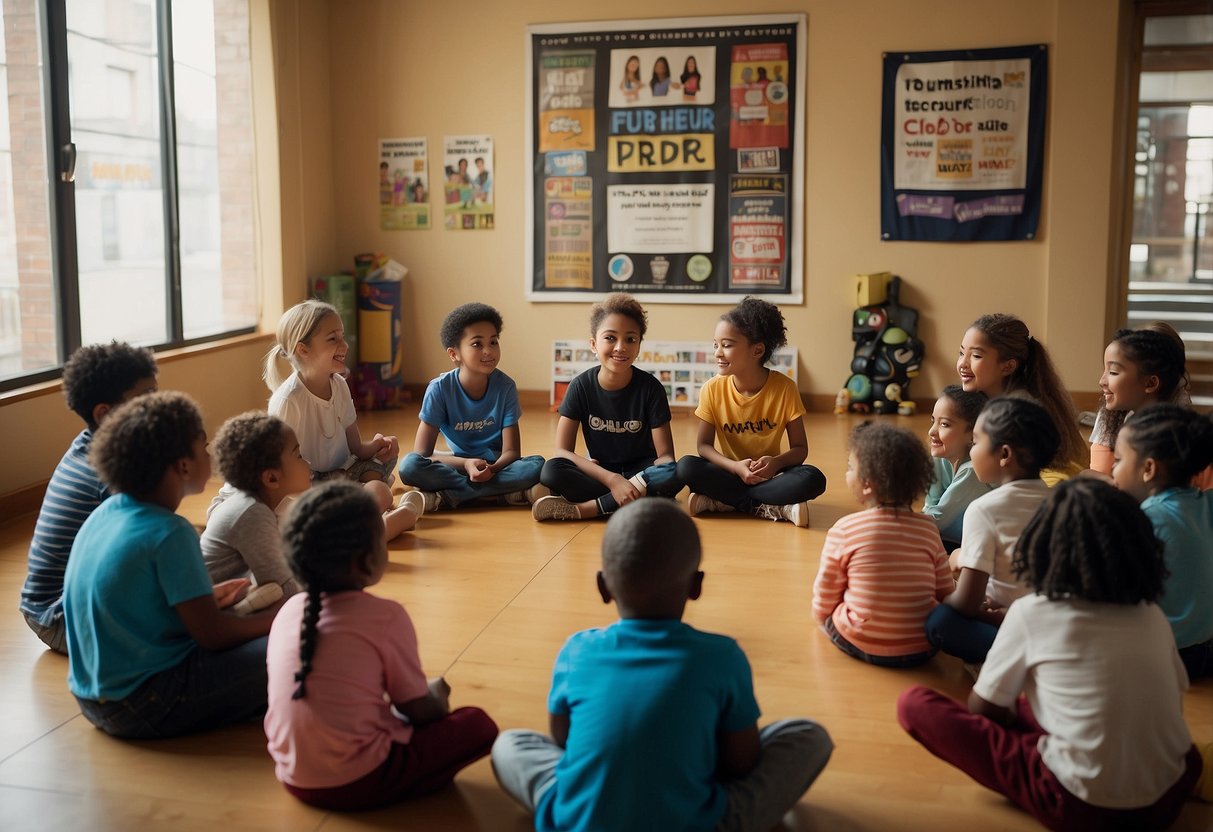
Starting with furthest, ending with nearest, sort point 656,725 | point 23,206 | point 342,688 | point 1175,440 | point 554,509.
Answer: point 23,206 < point 554,509 < point 1175,440 < point 342,688 < point 656,725

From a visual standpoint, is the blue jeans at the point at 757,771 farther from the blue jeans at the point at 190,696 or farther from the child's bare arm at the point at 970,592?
the child's bare arm at the point at 970,592

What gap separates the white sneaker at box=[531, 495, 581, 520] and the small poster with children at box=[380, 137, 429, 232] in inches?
127

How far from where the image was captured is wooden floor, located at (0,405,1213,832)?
77.3 inches

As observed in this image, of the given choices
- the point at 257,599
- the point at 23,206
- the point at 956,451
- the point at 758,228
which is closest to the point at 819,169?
the point at 758,228

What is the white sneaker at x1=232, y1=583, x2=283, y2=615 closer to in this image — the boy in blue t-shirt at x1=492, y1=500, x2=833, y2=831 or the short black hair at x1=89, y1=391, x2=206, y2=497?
the short black hair at x1=89, y1=391, x2=206, y2=497

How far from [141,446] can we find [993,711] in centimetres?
158

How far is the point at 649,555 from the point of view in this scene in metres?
1.72

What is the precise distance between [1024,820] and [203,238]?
5.04 m

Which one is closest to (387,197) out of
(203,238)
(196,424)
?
(203,238)

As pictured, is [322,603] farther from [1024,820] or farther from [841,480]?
[841,480]

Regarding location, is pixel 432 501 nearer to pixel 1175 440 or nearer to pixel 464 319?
Answer: pixel 464 319

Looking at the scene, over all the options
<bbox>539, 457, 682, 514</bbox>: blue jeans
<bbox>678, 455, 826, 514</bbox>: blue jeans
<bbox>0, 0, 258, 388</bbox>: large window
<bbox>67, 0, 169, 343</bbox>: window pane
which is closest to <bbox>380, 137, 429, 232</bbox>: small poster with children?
<bbox>0, 0, 258, 388</bbox>: large window

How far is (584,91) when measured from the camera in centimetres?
645

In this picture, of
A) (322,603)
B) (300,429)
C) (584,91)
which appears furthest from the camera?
(584,91)
